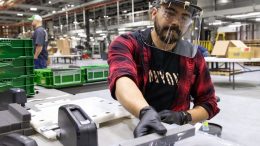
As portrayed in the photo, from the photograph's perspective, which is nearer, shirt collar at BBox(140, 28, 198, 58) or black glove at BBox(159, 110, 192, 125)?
black glove at BBox(159, 110, 192, 125)

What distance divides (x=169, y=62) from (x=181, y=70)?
8cm

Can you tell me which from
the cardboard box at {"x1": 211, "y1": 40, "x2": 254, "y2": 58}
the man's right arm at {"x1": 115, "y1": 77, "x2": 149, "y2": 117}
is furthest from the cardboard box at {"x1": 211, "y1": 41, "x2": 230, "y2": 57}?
the man's right arm at {"x1": 115, "y1": 77, "x2": 149, "y2": 117}

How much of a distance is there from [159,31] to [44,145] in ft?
2.62

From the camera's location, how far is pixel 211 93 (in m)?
1.32

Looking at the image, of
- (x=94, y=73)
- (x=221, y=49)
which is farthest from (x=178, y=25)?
(x=221, y=49)

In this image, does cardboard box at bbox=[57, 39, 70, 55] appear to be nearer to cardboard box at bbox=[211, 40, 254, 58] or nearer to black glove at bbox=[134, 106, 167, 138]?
cardboard box at bbox=[211, 40, 254, 58]

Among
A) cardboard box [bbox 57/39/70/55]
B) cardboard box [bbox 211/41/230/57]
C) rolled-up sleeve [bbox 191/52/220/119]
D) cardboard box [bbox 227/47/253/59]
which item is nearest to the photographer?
rolled-up sleeve [bbox 191/52/220/119]

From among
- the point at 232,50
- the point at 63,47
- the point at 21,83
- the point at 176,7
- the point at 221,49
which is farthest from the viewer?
the point at 63,47

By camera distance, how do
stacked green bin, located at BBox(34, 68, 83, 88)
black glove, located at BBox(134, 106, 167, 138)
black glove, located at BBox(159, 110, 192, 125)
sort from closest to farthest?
1. black glove, located at BBox(134, 106, 167, 138)
2. black glove, located at BBox(159, 110, 192, 125)
3. stacked green bin, located at BBox(34, 68, 83, 88)

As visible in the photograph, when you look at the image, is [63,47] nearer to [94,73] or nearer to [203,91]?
[94,73]

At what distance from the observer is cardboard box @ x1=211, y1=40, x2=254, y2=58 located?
18.3ft

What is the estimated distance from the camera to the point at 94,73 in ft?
16.4

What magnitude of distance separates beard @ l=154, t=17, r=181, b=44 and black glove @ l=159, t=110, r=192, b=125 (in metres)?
0.38

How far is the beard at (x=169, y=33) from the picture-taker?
1205mm
